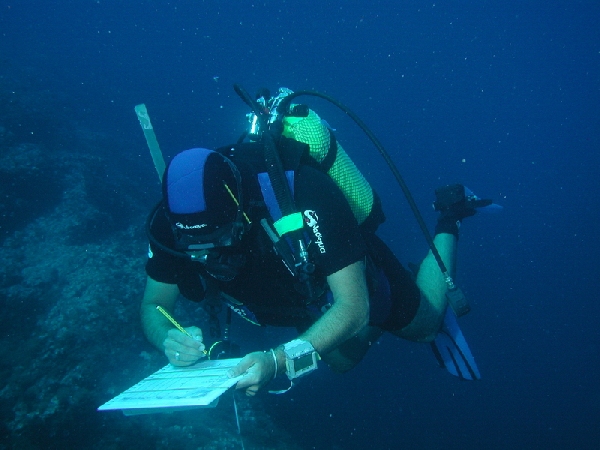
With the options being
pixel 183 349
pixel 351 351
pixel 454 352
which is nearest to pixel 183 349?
pixel 183 349

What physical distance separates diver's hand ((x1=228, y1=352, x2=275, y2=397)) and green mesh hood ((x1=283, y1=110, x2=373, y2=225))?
1711mm

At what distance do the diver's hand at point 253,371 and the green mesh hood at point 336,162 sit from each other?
1.71 m

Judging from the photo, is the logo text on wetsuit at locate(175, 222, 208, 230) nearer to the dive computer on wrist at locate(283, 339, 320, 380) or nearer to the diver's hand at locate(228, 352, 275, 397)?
the diver's hand at locate(228, 352, 275, 397)

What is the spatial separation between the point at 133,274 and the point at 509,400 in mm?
16298

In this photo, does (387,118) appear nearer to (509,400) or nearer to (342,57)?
(342,57)

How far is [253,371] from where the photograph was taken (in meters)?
1.91

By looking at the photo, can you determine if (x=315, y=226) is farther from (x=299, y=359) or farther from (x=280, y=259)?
(x=299, y=359)

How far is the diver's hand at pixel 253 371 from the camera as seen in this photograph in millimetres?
1860

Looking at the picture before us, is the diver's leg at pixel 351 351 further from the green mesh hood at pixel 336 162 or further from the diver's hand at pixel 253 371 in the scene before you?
the diver's hand at pixel 253 371

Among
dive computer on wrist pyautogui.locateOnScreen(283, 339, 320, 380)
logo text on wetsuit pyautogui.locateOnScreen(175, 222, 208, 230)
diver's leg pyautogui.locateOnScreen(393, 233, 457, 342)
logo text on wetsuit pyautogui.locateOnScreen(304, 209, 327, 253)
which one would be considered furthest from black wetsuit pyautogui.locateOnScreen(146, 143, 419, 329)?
diver's leg pyautogui.locateOnScreen(393, 233, 457, 342)

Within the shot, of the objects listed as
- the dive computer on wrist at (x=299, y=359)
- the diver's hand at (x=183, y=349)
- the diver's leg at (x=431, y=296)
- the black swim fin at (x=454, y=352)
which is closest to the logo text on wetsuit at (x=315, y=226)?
the dive computer on wrist at (x=299, y=359)

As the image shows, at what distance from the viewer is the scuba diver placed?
213 centimetres

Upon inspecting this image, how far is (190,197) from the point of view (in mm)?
2074

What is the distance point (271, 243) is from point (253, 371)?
963 millimetres
